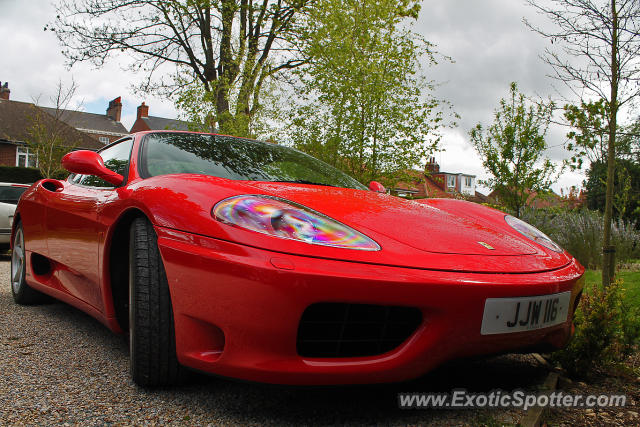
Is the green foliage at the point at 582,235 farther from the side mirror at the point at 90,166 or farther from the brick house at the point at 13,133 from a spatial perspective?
the brick house at the point at 13,133

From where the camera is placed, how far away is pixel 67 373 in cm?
206

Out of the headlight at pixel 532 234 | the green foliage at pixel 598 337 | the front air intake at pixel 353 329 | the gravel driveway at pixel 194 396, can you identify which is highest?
the headlight at pixel 532 234

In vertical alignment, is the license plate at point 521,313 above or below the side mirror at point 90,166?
below

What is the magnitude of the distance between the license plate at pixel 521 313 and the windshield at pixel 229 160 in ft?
3.91

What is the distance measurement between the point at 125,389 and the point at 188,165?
1.00 m

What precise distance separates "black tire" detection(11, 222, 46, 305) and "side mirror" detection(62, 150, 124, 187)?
149 centimetres

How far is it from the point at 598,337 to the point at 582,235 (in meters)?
5.66

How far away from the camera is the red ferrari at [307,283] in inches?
58.7

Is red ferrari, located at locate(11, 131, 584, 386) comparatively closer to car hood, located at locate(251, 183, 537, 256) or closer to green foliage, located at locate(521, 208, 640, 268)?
car hood, located at locate(251, 183, 537, 256)

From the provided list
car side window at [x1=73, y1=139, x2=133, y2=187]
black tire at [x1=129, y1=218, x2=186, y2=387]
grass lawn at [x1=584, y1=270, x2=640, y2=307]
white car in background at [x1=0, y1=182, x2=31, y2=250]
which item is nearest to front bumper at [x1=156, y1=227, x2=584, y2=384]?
black tire at [x1=129, y1=218, x2=186, y2=387]

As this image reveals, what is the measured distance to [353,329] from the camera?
5.10ft

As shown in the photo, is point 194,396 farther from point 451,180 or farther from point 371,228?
point 451,180

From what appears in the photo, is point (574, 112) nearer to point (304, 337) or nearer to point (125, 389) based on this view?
point (304, 337)

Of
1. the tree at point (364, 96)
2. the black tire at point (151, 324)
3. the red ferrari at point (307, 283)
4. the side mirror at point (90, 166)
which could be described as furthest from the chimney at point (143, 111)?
Result: the black tire at point (151, 324)
